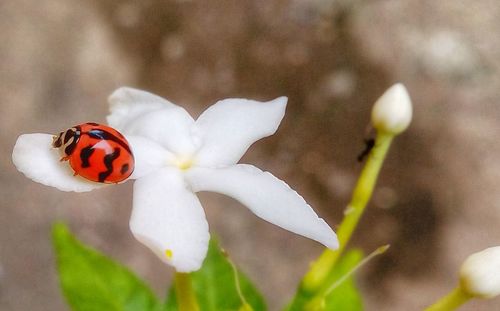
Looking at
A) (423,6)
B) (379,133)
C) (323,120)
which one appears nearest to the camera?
(379,133)

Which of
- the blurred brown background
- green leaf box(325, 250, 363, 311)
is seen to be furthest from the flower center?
the blurred brown background

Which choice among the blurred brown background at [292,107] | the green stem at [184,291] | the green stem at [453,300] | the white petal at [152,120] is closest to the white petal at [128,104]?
the white petal at [152,120]

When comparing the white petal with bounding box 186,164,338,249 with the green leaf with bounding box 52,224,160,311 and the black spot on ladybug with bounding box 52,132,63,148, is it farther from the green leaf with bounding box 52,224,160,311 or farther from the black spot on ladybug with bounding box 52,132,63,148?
the green leaf with bounding box 52,224,160,311

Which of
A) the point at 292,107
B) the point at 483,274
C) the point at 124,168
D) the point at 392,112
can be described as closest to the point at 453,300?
the point at 483,274

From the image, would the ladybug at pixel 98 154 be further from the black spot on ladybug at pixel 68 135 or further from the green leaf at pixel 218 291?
the green leaf at pixel 218 291

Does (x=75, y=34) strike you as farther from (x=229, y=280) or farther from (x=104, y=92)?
(x=229, y=280)

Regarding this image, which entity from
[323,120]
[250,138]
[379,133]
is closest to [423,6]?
[323,120]

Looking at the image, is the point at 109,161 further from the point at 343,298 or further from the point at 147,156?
the point at 343,298
